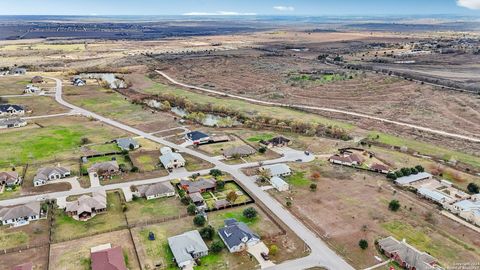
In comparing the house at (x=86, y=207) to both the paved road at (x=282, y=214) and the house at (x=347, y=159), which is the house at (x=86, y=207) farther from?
the house at (x=347, y=159)

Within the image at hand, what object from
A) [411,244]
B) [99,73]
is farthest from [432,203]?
[99,73]

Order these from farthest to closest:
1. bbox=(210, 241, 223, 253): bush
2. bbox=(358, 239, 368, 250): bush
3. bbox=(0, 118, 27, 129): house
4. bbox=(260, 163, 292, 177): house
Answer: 1. bbox=(0, 118, 27, 129): house
2. bbox=(260, 163, 292, 177): house
3. bbox=(358, 239, 368, 250): bush
4. bbox=(210, 241, 223, 253): bush

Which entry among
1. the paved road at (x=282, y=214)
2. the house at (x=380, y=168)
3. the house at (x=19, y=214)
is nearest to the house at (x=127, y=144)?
the paved road at (x=282, y=214)

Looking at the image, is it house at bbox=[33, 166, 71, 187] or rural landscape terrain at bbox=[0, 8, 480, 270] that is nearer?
rural landscape terrain at bbox=[0, 8, 480, 270]

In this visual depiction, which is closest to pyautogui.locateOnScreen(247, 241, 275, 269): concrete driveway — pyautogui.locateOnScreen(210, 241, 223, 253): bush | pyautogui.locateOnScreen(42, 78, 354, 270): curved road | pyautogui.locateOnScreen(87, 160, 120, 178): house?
pyautogui.locateOnScreen(42, 78, 354, 270): curved road

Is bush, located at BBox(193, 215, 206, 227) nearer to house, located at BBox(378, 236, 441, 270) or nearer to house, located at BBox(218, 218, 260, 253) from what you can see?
house, located at BBox(218, 218, 260, 253)

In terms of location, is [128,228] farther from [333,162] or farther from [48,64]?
[48,64]
